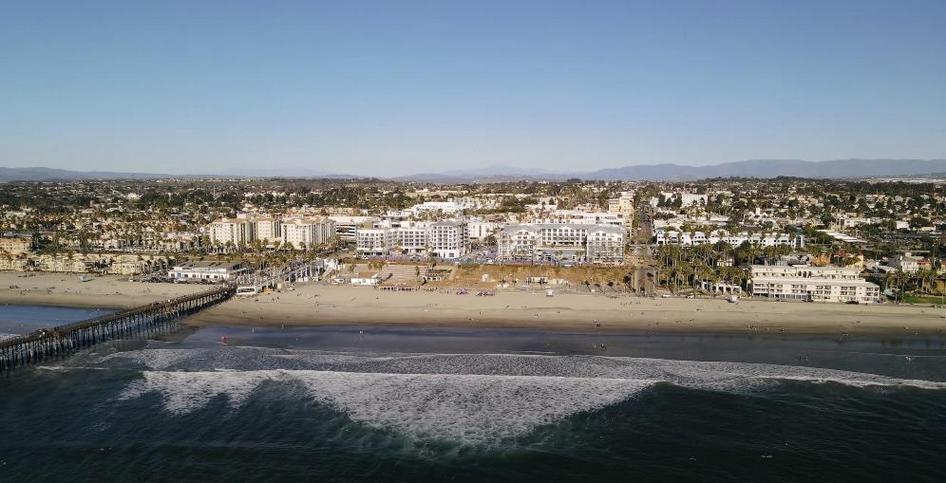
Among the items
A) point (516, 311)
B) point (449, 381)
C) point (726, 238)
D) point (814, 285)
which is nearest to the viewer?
point (449, 381)

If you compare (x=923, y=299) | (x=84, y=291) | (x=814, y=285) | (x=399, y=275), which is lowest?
(x=84, y=291)

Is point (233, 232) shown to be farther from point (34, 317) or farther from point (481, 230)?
point (34, 317)

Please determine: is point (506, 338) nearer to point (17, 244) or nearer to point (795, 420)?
point (795, 420)

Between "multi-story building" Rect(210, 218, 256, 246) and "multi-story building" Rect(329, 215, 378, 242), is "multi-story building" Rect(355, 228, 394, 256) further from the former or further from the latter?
"multi-story building" Rect(210, 218, 256, 246)

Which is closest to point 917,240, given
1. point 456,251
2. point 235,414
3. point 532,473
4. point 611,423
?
point 456,251

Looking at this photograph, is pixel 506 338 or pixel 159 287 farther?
pixel 159 287

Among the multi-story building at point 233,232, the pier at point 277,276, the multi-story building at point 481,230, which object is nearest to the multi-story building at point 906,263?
the multi-story building at point 481,230

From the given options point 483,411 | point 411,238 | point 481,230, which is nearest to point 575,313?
point 483,411
